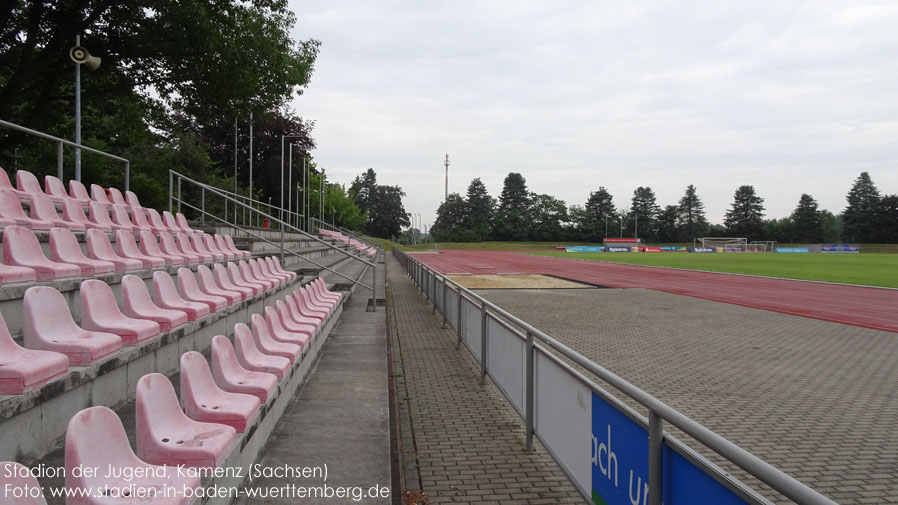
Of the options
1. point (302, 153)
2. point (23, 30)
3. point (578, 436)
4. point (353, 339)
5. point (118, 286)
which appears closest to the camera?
point (578, 436)

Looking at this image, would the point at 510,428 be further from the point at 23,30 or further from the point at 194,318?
the point at 23,30

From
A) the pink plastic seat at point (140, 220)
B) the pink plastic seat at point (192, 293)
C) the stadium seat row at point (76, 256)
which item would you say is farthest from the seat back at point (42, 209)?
the pink plastic seat at point (192, 293)

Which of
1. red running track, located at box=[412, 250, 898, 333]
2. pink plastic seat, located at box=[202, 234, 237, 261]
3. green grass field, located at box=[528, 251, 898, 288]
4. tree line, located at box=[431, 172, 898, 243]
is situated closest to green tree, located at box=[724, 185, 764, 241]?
tree line, located at box=[431, 172, 898, 243]

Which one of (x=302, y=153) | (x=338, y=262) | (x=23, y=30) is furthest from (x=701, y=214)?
(x=23, y=30)

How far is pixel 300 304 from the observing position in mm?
7180

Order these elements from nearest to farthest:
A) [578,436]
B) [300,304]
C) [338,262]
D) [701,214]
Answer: [578,436], [300,304], [338,262], [701,214]

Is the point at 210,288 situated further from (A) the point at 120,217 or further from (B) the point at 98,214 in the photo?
(A) the point at 120,217

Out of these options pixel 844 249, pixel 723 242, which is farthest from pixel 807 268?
pixel 723 242

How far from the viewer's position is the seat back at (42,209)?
21.4 feet

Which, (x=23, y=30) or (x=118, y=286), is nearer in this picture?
(x=118, y=286)

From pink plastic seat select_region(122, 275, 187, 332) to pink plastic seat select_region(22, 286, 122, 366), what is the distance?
75 centimetres

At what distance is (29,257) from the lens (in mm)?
4676

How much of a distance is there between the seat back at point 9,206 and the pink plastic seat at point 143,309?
8.12ft

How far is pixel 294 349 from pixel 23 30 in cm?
1624
